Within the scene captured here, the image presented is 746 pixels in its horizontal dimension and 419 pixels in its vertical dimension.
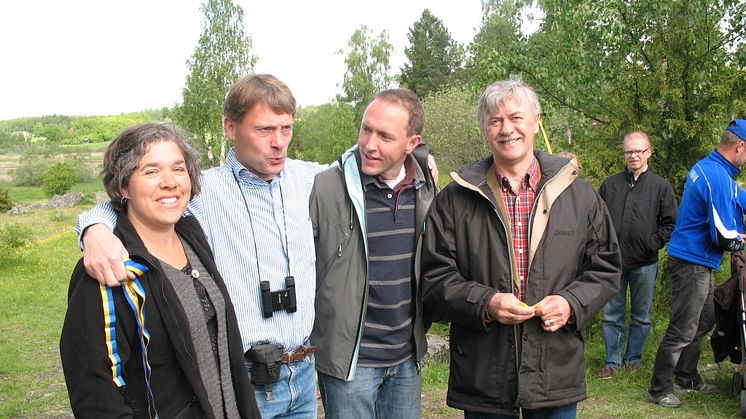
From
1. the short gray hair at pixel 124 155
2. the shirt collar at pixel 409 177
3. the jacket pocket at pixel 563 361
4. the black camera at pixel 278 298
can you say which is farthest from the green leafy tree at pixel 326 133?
the short gray hair at pixel 124 155

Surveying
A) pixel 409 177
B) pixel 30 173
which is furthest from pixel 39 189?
pixel 409 177

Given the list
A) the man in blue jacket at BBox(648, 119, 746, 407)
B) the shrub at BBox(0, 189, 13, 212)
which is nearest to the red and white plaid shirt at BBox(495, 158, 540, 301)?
the man in blue jacket at BBox(648, 119, 746, 407)

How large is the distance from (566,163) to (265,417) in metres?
1.76

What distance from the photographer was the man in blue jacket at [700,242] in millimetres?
5055

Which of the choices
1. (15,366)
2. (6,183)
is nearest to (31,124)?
(6,183)

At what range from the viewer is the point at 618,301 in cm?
652

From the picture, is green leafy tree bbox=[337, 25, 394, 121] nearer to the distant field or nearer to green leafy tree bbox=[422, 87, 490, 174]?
green leafy tree bbox=[422, 87, 490, 174]

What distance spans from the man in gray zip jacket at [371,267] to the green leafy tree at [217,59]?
119ft

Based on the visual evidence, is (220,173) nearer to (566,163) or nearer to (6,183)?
(566,163)

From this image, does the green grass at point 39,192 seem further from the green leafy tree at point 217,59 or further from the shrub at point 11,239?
the shrub at point 11,239

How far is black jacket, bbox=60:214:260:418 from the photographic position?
1.97m

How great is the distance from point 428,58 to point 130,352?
5457cm

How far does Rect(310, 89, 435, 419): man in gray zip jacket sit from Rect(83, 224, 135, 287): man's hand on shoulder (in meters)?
1.15

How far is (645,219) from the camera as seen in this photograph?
20.7ft
